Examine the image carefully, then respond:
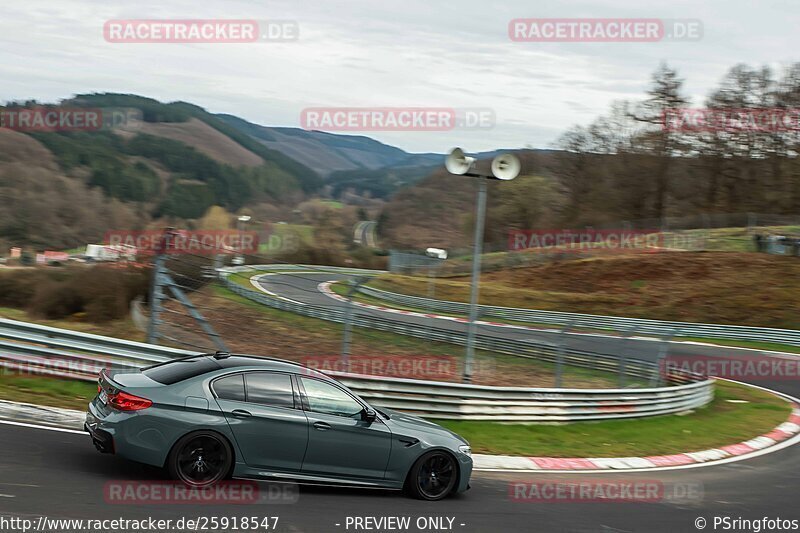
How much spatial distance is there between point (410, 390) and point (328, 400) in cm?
435

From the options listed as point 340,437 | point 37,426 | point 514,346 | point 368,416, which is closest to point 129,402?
point 340,437

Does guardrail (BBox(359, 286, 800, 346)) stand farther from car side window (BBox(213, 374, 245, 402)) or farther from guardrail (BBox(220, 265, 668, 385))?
car side window (BBox(213, 374, 245, 402))

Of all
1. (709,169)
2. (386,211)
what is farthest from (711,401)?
(386,211)

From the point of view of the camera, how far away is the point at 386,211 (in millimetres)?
105375

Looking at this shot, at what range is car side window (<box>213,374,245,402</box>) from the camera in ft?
24.1

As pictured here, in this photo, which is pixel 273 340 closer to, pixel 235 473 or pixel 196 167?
pixel 235 473

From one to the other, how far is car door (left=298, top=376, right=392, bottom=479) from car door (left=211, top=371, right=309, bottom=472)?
4.4 inches

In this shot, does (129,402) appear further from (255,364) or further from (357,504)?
(357,504)

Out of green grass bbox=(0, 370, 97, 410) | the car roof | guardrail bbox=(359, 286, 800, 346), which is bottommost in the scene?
guardrail bbox=(359, 286, 800, 346)

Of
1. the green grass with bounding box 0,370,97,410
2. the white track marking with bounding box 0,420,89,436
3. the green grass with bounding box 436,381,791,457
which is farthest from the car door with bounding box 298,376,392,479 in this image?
the green grass with bounding box 0,370,97,410

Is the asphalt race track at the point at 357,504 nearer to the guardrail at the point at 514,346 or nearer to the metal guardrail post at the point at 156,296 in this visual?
the metal guardrail post at the point at 156,296

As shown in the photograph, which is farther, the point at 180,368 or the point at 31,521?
the point at 180,368

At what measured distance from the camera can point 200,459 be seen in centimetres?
716

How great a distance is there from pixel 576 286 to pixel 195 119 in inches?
3479
